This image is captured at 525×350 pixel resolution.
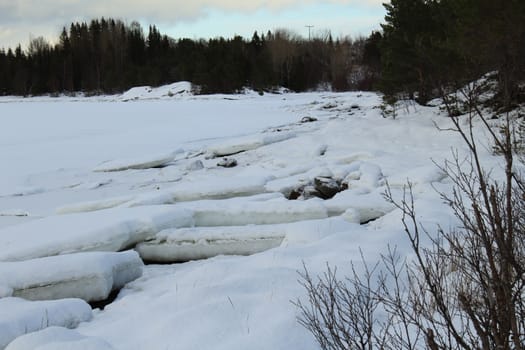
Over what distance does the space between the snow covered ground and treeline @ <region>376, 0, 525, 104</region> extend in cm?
139

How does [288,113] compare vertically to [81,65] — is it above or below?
below

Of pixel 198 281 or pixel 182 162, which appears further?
pixel 182 162

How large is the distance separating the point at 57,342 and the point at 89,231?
3.02m

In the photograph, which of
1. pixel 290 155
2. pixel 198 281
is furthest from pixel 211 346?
pixel 290 155

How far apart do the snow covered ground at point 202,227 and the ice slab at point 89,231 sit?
0.02 meters

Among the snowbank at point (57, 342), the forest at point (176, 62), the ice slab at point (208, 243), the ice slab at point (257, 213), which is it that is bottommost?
the ice slab at point (208, 243)

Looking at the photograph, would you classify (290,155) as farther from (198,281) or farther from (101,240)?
(198,281)

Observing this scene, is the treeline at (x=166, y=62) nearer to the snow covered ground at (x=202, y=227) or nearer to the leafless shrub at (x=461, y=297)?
the snow covered ground at (x=202, y=227)

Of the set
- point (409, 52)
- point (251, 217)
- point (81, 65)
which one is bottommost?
point (251, 217)

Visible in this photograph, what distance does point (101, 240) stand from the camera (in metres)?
5.53

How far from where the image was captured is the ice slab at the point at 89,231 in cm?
536

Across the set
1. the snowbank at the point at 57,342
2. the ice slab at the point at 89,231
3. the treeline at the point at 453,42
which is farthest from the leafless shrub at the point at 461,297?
the treeline at the point at 453,42

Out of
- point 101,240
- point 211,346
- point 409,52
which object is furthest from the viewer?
Answer: point 409,52

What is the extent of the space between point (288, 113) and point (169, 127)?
24.1ft
